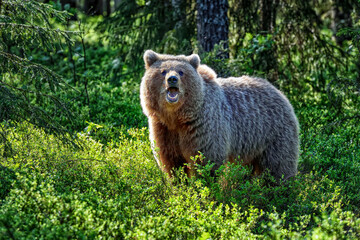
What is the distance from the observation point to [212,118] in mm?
5828

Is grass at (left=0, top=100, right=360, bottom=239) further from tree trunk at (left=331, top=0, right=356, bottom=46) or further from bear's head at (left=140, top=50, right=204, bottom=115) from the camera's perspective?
tree trunk at (left=331, top=0, right=356, bottom=46)

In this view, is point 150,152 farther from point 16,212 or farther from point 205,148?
point 16,212

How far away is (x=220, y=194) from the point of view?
514 centimetres

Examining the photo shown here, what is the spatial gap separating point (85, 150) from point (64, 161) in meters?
0.63

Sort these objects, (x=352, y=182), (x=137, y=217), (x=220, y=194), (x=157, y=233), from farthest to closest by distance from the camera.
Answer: (x=352, y=182) → (x=220, y=194) → (x=137, y=217) → (x=157, y=233)

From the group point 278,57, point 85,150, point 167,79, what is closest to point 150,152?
point 85,150

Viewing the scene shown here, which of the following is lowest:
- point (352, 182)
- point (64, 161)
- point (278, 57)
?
point (352, 182)

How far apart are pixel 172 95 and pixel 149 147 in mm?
1281

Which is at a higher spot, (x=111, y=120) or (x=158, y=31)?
(x=158, y=31)

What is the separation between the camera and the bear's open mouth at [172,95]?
548cm

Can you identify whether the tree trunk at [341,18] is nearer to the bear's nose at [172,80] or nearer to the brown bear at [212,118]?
the brown bear at [212,118]

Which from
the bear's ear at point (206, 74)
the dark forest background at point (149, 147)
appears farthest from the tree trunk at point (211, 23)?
the bear's ear at point (206, 74)

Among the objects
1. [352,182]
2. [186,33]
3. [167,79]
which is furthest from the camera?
[186,33]

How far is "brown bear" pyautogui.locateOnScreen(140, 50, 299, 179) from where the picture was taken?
224 inches
